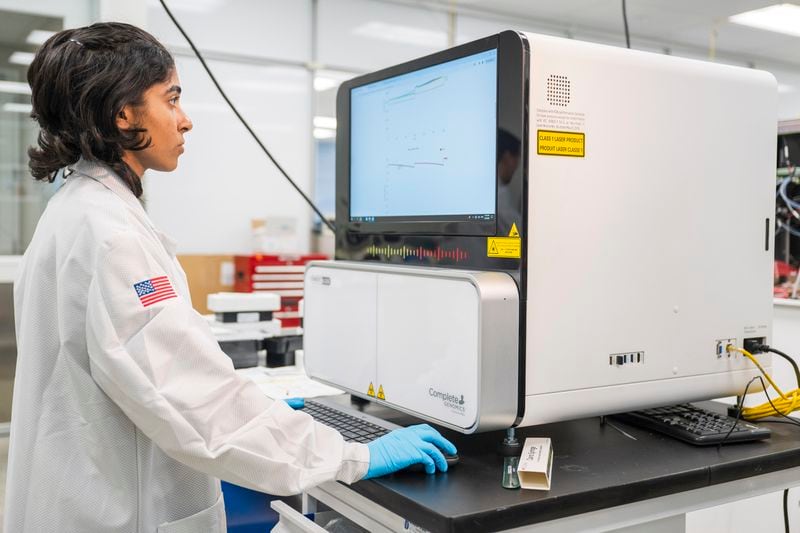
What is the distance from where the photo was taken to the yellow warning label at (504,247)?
3.39ft

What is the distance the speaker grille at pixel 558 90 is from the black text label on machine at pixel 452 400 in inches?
17.7

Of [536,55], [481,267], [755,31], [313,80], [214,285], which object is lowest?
[214,285]

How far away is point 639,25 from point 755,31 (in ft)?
3.43

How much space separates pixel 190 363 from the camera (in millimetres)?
892

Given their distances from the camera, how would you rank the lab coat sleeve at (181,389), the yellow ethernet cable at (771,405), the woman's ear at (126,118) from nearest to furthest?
the lab coat sleeve at (181,389) → the woman's ear at (126,118) → the yellow ethernet cable at (771,405)

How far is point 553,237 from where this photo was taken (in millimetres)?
1058

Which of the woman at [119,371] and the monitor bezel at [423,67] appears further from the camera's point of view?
the monitor bezel at [423,67]

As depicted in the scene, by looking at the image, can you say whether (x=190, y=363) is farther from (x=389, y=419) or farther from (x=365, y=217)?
(x=365, y=217)

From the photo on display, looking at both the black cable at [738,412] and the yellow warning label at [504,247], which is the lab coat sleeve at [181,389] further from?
the black cable at [738,412]

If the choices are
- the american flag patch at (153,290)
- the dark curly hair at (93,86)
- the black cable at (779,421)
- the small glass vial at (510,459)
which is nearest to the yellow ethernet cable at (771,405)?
the black cable at (779,421)

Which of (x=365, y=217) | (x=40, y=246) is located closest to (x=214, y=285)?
(x=365, y=217)

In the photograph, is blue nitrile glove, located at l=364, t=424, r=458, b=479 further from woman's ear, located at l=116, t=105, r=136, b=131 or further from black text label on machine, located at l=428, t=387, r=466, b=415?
woman's ear, located at l=116, t=105, r=136, b=131

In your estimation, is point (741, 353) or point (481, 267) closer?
point (481, 267)

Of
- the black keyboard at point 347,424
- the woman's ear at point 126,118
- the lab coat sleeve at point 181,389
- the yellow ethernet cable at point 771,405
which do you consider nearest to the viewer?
the lab coat sleeve at point 181,389
